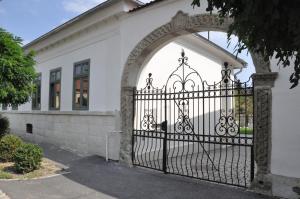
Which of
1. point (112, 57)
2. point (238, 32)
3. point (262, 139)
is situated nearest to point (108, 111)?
point (112, 57)

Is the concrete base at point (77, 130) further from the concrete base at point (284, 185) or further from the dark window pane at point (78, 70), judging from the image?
the concrete base at point (284, 185)

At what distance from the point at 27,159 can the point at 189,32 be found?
199 inches

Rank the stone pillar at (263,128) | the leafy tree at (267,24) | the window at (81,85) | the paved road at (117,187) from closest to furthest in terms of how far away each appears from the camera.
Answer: the leafy tree at (267,24) < the stone pillar at (263,128) < the paved road at (117,187) < the window at (81,85)

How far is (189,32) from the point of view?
306 inches

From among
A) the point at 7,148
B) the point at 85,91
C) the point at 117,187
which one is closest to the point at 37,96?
the point at 85,91

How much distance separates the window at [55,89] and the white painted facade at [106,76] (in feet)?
1.14

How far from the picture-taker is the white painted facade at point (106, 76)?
224 inches

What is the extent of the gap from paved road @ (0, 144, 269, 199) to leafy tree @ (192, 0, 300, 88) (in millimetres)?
3983

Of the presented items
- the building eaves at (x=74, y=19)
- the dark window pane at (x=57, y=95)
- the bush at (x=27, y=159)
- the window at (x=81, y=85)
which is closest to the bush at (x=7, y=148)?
the bush at (x=27, y=159)

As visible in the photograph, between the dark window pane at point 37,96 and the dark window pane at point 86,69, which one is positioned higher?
the dark window pane at point 86,69

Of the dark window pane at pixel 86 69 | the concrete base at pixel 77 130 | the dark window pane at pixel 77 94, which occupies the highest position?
the dark window pane at pixel 86 69

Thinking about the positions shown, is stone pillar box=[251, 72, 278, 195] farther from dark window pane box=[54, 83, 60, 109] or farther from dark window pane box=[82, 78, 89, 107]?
dark window pane box=[54, 83, 60, 109]

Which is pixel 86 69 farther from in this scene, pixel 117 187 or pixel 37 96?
pixel 117 187

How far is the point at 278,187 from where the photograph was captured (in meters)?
5.70
